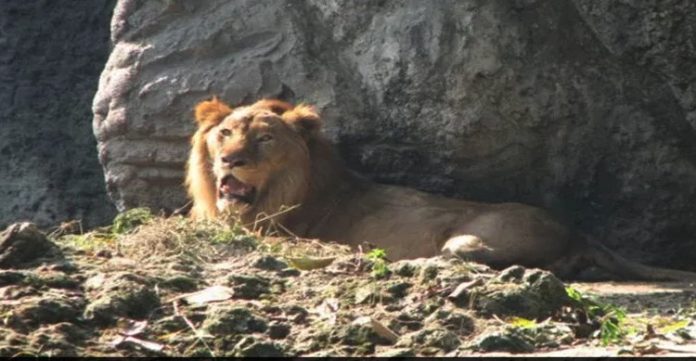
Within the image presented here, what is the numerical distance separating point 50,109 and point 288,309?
6.46 metres

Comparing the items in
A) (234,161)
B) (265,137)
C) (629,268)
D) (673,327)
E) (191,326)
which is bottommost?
(629,268)

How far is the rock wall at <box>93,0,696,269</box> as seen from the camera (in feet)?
30.1

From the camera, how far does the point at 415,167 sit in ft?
31.9

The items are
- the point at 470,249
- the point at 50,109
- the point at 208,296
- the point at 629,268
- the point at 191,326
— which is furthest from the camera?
the point at 50,109

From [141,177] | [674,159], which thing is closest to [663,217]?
[674,159]

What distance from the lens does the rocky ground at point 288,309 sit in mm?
5723

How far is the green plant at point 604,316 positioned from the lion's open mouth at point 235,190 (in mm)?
3464

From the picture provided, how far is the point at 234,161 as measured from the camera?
9.57 meters

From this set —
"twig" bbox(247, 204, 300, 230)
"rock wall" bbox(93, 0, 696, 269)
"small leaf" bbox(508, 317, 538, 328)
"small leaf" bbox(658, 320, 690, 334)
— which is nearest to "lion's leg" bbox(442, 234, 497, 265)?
"rock wall" bbox(93, 0, 696, 269)

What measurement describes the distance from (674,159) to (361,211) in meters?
1.85

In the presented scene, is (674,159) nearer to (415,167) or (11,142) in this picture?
(415,167)

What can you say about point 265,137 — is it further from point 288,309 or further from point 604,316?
point 604,316

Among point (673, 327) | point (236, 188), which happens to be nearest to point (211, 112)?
point (236, 188)

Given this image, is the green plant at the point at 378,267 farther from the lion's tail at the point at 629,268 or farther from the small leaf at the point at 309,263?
the lion's tail at the point at 629,268
